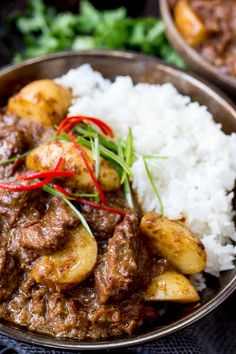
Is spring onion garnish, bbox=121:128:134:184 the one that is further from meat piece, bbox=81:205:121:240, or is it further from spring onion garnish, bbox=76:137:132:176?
meat piece, bbox=81:205:121:240

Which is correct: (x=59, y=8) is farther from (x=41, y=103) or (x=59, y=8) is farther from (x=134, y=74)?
(x=41, y=103)

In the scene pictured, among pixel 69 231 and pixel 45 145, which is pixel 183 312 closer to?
pixel 69 231

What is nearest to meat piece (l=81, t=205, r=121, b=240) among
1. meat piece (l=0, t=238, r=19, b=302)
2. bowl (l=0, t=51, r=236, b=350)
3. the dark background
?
meat piece (l=0, t=238, r=19, b=302)

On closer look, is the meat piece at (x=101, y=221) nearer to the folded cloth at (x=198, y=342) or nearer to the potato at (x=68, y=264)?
the potato at (x=68, y=264)

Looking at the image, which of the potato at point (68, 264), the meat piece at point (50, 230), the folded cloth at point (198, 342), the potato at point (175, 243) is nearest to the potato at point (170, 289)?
the potato at point (175, 243)

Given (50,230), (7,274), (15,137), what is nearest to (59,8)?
(15,137)

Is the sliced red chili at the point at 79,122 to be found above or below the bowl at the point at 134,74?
below

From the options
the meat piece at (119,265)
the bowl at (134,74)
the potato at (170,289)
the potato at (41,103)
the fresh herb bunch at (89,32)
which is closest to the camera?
A: the meat piece at (119,265)
